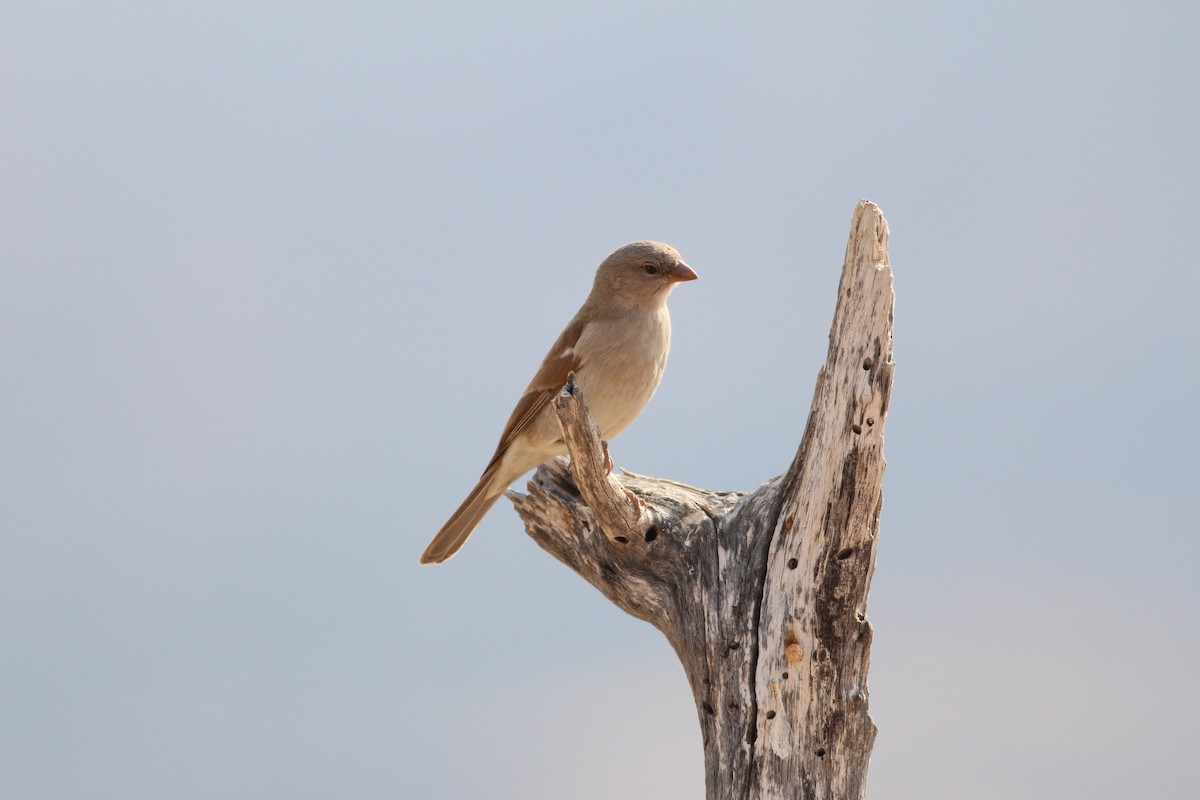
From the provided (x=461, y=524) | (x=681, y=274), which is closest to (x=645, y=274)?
(x=681, y=274)

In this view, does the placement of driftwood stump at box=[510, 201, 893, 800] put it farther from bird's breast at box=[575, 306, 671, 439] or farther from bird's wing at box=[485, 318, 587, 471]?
bird's wing at box=[485, 318, 587, 471]

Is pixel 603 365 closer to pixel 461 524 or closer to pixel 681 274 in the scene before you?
pixel 681 274

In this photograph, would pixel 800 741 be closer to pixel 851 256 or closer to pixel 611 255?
pixel 851 256

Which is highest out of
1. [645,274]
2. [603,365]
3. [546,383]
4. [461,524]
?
[645,274]

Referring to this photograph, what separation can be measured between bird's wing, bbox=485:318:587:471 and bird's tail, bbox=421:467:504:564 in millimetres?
172

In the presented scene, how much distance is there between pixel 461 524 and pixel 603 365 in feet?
3.94

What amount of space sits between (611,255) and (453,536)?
1.72 meters

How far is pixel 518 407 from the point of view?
571cm

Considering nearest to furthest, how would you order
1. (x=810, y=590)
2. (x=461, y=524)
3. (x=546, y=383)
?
(x=810, y=590) < (x=546, y=383) < (x=461, y=524)

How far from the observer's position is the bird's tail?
589cm

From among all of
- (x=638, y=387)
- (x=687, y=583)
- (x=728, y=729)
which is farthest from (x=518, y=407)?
(x=728, y=729)

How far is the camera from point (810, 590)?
459cm

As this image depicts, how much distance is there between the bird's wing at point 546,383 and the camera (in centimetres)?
561

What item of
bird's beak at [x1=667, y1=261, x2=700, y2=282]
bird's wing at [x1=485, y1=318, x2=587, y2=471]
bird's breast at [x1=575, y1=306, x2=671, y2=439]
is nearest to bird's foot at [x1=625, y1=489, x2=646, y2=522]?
bird's breast at [x1=575, y1=306, x2=671, y2=439]
